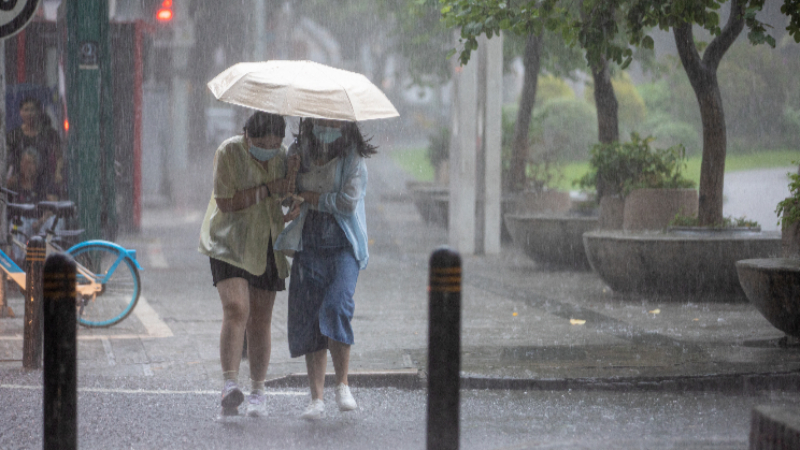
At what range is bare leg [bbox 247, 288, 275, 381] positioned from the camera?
5.57m

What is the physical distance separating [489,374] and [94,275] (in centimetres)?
379

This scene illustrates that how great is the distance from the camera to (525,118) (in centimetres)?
1798

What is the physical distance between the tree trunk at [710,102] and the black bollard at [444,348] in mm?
7265

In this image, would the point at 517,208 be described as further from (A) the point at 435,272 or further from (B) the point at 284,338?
(A) the point at 435,272

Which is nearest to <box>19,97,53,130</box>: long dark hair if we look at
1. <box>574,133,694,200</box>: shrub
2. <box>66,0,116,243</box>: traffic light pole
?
<box>66,0,116,243</box>: traffic light pole

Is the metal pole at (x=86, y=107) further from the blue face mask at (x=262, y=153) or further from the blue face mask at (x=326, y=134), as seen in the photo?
the blue face mask at (x=326, y=134)

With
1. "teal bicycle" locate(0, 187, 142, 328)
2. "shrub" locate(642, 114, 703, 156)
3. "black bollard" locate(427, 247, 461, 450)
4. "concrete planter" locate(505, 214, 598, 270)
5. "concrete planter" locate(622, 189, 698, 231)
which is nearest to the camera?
"black bollard" locate(427, 247, 461, 450)

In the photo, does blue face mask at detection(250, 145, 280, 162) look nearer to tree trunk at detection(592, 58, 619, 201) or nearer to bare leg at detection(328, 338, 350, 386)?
bare leg at detection(328, 338, 350, 386)

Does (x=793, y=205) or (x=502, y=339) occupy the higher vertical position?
(x=793, y=205)

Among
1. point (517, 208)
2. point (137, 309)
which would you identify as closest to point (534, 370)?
point (137, 309)

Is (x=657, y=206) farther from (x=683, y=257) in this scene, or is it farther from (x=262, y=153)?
(x=262, y=153)

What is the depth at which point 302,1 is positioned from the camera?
132 feet

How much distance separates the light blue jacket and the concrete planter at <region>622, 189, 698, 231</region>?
6.88 m

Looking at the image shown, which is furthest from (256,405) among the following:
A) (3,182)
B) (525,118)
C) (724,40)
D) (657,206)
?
(525,118)
